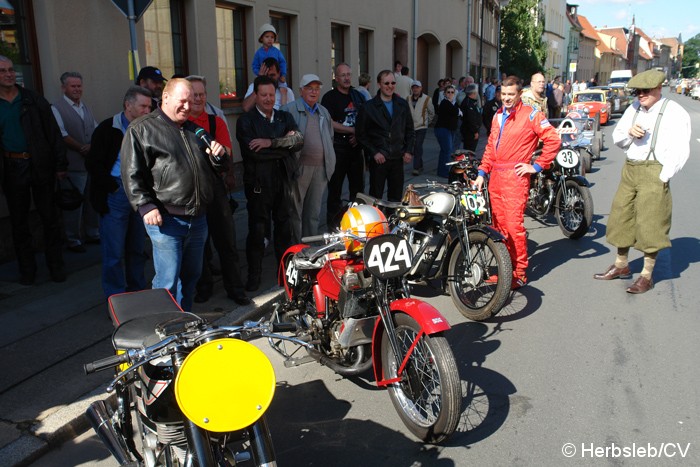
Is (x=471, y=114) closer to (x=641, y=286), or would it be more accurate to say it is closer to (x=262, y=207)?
(x=641, y=286)

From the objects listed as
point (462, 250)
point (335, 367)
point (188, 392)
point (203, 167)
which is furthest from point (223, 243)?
point (188, 392)

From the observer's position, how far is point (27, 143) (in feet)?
17.9

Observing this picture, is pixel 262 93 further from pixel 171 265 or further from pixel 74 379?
pixel 74 379

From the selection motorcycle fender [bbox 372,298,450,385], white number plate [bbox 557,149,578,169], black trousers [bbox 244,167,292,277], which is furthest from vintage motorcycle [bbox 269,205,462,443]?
white number plate [bbox 557,149,578,169]

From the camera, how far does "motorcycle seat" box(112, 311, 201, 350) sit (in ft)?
7.82

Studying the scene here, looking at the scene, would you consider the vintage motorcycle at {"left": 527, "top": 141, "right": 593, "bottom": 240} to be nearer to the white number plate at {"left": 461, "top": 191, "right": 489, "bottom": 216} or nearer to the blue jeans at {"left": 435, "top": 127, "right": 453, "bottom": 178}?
the white number plate at {"left": 461, "top": 191, "right": 489, "bottom": 216}

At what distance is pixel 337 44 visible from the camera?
547 inches

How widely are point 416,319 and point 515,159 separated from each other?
9.12 ft

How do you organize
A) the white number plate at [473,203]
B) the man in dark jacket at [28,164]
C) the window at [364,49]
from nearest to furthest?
the white number plate at [473,203], the man in dark jacket at [28,164], the window at [364,49]

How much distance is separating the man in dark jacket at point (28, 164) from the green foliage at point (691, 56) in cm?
16011

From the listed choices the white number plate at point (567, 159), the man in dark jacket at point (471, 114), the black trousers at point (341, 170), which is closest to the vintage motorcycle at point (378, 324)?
the black trousers at point (341, 170)

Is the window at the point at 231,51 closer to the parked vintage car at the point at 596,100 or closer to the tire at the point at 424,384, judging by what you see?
the tire at the point at 424,384

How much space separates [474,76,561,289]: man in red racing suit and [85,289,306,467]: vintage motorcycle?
359 cm

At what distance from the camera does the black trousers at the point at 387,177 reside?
7182 mm
